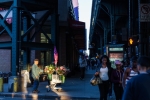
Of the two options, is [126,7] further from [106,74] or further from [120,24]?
[106,74]

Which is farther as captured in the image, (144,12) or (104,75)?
(144,12)

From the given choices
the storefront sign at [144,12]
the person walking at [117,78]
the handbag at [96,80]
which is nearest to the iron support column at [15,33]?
the storefront sign at [144,12]

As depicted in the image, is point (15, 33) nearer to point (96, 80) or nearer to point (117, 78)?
point (96, 80)

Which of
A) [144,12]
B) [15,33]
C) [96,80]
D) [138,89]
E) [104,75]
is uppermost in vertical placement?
[144,12]

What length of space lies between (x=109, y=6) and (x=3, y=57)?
18.4 metres

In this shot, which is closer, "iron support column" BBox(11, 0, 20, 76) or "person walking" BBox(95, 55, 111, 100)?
"person walking" BBox(95, 55, 111, 100)

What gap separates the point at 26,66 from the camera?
67.4 feet

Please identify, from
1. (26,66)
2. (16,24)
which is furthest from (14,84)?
(26,66)

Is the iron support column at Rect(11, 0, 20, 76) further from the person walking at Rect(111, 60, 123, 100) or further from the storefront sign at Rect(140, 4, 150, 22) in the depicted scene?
the person walking at Rect(111, 60, 123, 100)

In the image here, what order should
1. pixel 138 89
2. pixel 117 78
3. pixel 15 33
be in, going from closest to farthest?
pixel 138 89
pixel 117 78
pixel 15 33

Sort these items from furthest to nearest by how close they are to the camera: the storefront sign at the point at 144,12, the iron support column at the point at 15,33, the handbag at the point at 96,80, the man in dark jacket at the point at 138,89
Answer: the iron support column at the point at 15,33, the storefront sign at the point at 144,12, the handbag at the point at 96,80, the man in dark jacket at the point at 138,89

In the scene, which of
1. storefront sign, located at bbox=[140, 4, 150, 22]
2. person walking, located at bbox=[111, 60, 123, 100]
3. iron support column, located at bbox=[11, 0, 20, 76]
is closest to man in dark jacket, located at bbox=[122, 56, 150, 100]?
person walking, located at bbox=[111, 60, 123, 100]

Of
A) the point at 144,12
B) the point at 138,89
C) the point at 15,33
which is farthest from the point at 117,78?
the point at 15,33

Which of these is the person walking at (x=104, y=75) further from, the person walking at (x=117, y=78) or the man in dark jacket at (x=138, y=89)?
the man in dark jacket at (x=138, y=89)
